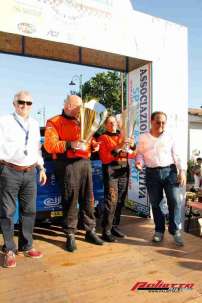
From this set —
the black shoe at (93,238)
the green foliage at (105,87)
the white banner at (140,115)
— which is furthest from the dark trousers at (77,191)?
the green foliage at (105,87)

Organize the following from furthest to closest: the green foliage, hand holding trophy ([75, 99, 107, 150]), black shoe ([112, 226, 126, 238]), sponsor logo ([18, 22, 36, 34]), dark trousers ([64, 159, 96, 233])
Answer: the green foliage, black shoe ([112, 226, 126, 238]), sponsor logo ([18, 22, 36, 34]), dark trousers ([64, 159, 96, 233]), hand holding trophy ([75, 99, 107, 150])

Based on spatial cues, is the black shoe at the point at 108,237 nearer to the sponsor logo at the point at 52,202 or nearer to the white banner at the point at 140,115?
the sponsor logo at the point at 52,202

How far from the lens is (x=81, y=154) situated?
3996mm

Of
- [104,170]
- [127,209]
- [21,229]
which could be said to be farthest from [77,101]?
[127,209]

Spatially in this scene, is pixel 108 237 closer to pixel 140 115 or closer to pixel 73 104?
pixel 73 104

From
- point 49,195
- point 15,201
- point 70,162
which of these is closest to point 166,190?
point 70,162

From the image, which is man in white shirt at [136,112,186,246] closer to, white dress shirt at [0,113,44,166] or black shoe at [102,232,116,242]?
black shoe at [102,232,116,242]

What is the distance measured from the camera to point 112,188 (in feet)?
14.4

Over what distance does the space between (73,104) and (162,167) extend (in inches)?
57.0

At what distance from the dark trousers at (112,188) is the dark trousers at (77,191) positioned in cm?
28

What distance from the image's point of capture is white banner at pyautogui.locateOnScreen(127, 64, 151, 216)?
5.55 meters

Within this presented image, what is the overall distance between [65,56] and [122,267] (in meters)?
3.87

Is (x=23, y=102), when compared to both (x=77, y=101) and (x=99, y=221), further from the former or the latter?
(x=99, y=221)
